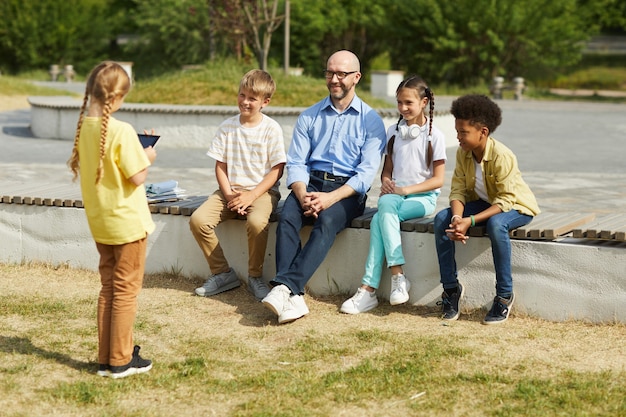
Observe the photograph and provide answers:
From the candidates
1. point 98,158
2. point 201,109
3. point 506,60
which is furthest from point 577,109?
point 98,158

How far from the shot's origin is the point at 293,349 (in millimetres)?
5289

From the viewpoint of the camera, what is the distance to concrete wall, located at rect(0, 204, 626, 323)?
5656mm

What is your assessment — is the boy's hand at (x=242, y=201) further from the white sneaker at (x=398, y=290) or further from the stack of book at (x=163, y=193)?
the white sneaker at (x=398, y=290)

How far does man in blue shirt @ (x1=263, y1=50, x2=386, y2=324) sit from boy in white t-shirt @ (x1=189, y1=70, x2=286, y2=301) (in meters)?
0.16

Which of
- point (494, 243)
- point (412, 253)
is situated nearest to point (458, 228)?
point (494, 243)

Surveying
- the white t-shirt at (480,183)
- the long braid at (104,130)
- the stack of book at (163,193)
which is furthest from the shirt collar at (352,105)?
the long braid at (104,130)

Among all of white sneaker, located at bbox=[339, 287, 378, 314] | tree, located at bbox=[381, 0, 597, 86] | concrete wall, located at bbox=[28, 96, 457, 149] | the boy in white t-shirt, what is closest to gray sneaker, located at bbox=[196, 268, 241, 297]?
the boy in white t-shirt

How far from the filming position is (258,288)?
6.38 meters

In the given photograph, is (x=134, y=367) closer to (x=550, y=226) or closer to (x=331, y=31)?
(x=550, y=226)

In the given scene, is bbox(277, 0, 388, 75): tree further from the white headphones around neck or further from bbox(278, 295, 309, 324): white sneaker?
bbox(278, 295, 309, 324): white sneaker

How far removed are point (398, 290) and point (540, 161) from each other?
730 centimetres

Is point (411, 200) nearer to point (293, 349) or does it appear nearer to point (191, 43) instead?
point (293, 349)

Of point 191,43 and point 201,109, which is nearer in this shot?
point 201,109

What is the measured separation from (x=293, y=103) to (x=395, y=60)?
20248 mm
